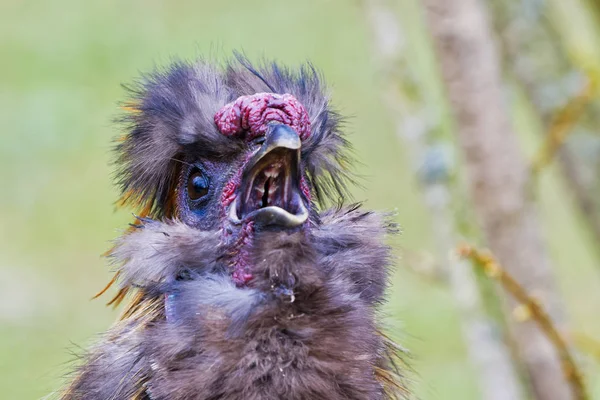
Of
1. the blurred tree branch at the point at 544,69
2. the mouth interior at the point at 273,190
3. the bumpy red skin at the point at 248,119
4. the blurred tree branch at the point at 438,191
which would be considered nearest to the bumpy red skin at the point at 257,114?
the bumpy red skin at the point at 248,119

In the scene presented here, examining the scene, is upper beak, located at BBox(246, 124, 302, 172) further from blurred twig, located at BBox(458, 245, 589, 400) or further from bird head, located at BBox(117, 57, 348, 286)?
blurred twig, located at BBox(458, 245, 589, 400)

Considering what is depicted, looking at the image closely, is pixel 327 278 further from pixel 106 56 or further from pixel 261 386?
pixel 106 56

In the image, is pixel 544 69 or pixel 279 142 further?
pixel 544 69

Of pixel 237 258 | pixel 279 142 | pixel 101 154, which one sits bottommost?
pixel 237 258

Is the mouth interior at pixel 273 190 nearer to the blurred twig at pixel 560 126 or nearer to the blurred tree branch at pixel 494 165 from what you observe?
the blurred tree branch at pixel 494 165

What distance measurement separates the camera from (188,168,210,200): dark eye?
94.3 inches

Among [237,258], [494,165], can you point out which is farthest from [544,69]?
[237,258]

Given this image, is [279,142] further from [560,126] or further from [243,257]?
[560,126]

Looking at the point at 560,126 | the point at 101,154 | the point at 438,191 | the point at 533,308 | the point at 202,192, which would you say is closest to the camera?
the point at 202,192

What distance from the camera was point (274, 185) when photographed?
7.35 ft

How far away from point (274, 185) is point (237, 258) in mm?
175

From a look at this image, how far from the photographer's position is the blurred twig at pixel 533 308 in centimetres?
259

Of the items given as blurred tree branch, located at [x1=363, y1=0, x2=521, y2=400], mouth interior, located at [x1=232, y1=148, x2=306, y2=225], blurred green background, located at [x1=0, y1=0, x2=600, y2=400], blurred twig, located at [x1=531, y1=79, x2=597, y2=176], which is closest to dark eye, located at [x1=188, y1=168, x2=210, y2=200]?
mouth interior, located at [x1=232, y1=148, x2=306, y2=225]

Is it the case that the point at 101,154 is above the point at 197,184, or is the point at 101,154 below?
above
